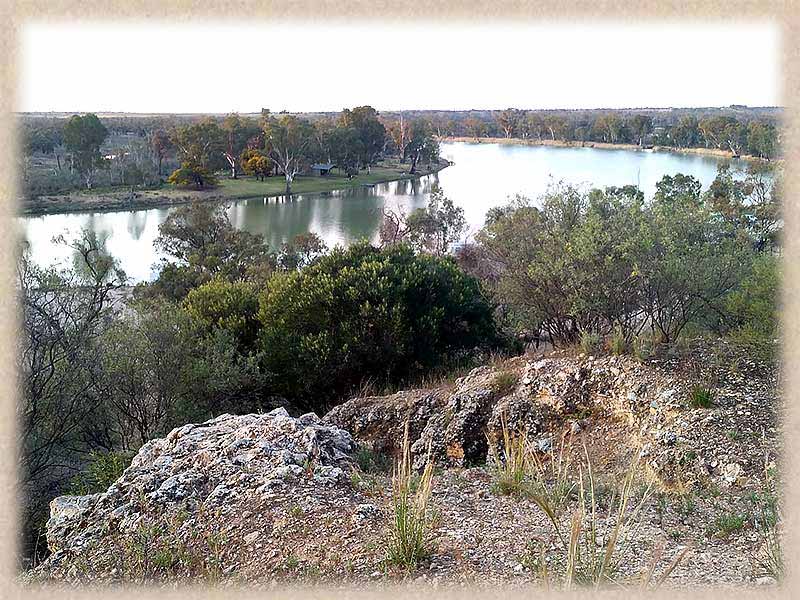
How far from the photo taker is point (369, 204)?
3928cm

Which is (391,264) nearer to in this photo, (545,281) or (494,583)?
(545,281)

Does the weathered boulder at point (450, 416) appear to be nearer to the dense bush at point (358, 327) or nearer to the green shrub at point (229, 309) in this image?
the dense bush at point (358, 327)

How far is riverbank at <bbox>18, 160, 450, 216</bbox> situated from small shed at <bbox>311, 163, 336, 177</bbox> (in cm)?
45

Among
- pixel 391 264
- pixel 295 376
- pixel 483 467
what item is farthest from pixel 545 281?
pixel 483 467

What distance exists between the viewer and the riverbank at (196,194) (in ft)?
113

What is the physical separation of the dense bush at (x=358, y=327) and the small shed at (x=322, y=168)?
40362 mm

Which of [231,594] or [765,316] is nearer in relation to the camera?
[231,594]

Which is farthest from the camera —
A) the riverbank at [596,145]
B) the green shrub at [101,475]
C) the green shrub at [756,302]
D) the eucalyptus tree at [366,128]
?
the riverbank at [596,145]

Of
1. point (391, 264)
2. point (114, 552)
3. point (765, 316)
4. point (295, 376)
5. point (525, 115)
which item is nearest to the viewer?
point (114, 552)

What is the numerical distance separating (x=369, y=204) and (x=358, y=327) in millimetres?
30957

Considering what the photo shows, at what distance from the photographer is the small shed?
49050 mm

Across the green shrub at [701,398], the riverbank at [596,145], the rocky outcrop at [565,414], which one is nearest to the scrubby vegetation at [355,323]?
the green shrub at [701,398]

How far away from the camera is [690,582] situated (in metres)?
3.20

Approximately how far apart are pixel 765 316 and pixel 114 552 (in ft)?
23.1
